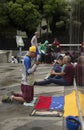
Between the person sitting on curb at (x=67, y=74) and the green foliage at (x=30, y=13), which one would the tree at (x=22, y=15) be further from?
the person sitting on curb at (x=67, y=74)

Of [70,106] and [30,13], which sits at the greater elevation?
[70,106]

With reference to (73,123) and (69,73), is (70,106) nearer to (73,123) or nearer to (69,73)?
(73,123)

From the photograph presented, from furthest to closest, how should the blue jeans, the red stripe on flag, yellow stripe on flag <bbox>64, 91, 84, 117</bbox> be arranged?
the blue jeans < the red stripe on flag < yellow stripe on flag <bbox>64, 91, 84, 117</bbox>

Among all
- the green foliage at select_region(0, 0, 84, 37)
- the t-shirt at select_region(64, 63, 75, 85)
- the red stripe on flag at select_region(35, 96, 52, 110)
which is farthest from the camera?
the green foliage at select_region(0, 0, 84, 37)

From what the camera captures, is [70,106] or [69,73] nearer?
[70,106]

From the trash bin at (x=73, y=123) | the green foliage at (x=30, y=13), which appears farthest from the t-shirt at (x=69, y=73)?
the green foliage at (x=30, y=13)

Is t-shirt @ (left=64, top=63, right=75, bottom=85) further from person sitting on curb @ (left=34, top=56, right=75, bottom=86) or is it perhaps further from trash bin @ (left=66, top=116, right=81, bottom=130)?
trash bin @ (left=66, top=116, right=81, bottom=130)

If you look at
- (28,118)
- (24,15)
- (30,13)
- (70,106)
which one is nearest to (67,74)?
(70,106)

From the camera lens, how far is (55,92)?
41.3 ft

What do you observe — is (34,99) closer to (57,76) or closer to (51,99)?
(51,99)

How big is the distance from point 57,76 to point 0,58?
45.7 feet

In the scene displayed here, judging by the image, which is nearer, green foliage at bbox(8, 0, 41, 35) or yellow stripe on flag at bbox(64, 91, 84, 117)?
yellow stripe on flag at bbox(64, 91, 84, 117)

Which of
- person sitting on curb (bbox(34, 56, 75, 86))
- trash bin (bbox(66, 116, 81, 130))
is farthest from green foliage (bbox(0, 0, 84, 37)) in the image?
trash bin (bbox(66, 116, 81, 130))

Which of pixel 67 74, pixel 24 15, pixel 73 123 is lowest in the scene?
pixel 24 15
